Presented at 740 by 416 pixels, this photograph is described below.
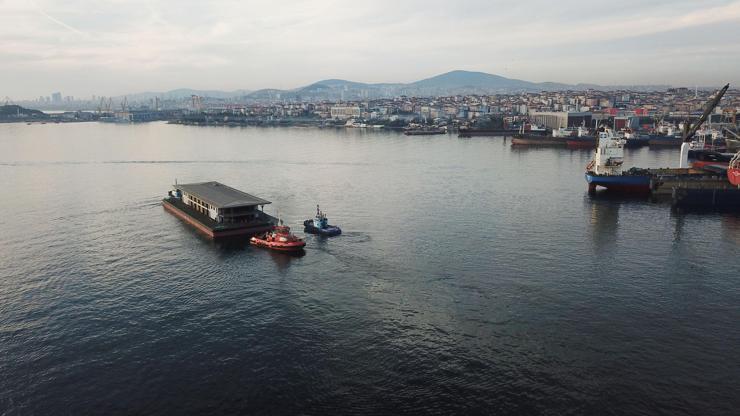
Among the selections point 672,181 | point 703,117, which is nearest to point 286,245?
point 672,181

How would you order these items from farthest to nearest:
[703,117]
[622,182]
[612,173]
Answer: [703,117] < [612,173] < [622,182]

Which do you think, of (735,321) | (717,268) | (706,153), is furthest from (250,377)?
(706,153)

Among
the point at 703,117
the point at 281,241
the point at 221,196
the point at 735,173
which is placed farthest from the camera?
the point at 703,117

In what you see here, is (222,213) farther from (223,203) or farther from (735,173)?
(735,173)

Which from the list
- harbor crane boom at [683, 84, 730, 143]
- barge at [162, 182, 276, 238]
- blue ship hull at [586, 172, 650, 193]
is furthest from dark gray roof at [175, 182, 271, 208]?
harbor crane boom at [683, 84, 730, 143]

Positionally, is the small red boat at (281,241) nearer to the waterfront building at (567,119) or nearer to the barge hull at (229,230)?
the barge hull at (229,230)

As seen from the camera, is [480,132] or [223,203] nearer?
[223,203]
